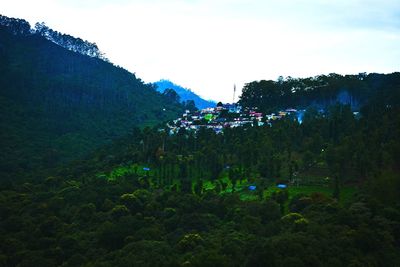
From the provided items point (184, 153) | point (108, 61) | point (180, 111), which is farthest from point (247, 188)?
point (108, 61)

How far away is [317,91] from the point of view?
8662 cm

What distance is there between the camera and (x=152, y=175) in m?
55.4

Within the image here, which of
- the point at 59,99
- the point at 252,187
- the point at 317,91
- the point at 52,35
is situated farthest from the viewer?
the point at 52,35

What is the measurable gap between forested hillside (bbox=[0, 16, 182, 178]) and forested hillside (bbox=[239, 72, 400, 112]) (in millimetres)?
26122

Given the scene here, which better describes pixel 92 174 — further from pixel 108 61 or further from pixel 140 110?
pixel 108 61

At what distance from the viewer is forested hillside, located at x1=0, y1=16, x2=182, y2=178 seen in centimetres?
7600

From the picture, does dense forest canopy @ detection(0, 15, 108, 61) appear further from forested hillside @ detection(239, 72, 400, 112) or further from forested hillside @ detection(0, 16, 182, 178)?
forested hillside @ detection(239, 72, 400, 112)

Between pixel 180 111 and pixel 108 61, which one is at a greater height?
pixel 108 61

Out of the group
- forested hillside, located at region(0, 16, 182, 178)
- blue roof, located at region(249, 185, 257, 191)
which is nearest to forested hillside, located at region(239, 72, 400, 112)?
forested hillside, located at region(0, 16, 182, 178)

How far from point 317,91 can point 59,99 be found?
5593cm

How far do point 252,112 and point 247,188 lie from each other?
1636 inches

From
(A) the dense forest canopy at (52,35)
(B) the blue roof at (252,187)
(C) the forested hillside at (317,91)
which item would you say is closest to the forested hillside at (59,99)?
(A) the dense forest canopy at (52,35)

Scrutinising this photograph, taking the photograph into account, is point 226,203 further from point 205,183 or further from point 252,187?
point 205,183

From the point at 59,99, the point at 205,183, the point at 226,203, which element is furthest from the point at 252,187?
the point at 59,99
